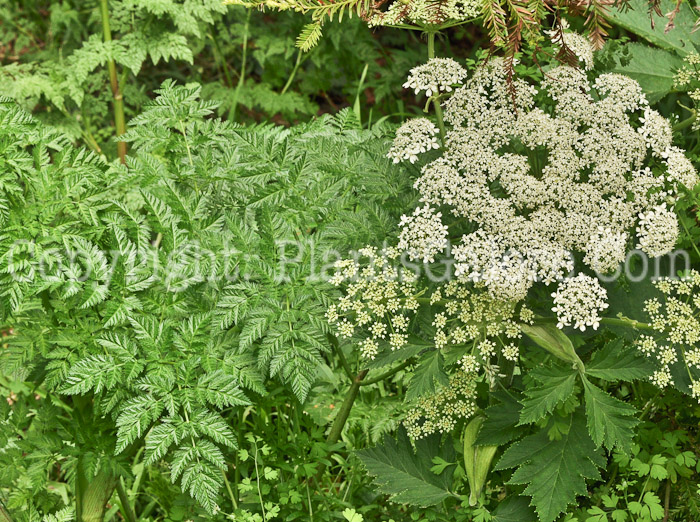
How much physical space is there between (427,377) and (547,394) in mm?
282

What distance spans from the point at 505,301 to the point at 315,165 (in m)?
0.69

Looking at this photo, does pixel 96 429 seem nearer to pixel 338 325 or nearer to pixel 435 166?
pixel 338 325

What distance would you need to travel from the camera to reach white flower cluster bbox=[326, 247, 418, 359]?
1.98 metres

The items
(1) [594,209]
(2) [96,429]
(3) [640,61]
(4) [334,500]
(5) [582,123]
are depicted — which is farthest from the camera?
(3) [640,61]

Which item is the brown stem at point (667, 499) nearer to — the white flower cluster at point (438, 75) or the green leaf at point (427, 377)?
the green leaf at point (427, 377)

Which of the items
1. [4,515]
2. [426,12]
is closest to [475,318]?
[426,12]

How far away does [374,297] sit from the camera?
199 centimetres

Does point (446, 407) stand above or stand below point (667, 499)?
above

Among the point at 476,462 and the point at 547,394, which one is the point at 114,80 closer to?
the point at 476,462

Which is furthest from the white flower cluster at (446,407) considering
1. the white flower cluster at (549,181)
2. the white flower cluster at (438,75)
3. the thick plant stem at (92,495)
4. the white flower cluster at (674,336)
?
the thick plant stem at (92,495)

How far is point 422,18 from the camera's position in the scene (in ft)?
6.59

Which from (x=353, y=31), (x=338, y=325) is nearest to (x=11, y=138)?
(x=338, y=325)

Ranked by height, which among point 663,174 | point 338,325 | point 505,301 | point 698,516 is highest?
point 663,174

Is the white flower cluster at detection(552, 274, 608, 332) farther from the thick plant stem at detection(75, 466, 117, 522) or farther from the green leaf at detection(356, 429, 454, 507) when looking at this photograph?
the thick plant stem at detection(75, 466, 117, 522)
